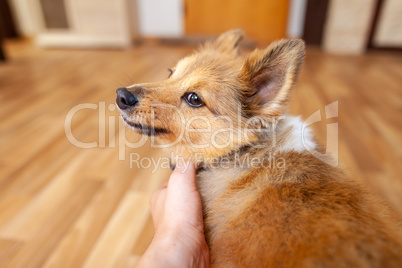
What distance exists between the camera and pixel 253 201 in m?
0.88

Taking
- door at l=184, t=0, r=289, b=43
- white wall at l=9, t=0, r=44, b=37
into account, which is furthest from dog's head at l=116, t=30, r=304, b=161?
white wall at l=9, t=0, r=44, b=37

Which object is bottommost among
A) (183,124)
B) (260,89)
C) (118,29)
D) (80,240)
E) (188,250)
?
(80,240)

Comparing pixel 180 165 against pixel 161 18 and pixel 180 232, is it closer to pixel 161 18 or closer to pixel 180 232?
pixel 180 232

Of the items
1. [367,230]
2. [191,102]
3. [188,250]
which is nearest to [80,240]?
[188,250]

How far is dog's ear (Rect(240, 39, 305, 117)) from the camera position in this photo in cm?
96

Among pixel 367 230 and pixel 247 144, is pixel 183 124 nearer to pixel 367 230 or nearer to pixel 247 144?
pixel 247 144

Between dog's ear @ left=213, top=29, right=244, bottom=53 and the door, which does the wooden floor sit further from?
the door

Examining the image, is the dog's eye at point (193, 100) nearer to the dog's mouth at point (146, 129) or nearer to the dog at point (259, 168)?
the dog at point (259, 168)

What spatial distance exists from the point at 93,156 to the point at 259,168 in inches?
65.9

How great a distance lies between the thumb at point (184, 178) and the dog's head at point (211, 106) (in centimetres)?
6

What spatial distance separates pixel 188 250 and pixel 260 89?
689 mm

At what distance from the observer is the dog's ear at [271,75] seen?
957 millimetres

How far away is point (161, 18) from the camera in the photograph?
19.1 ft

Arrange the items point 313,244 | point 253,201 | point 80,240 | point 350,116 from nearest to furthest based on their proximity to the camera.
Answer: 1. point 313,244
2. point 253,201
3. point 80,240
4. point 350,116
